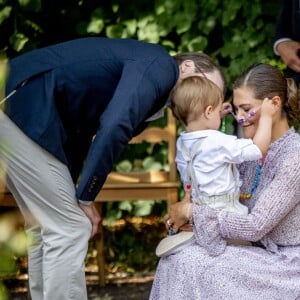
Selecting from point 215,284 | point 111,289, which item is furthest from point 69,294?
point 111,289

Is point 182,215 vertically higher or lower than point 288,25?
lower

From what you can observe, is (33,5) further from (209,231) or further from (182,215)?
(209,231)

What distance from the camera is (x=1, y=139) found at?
1074 millimetres

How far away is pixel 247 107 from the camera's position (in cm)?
253

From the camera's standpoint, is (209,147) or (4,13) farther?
(4,13)

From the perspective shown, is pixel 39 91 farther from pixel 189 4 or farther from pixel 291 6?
pixel 189 4

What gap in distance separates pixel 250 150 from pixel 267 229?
0.26 metres

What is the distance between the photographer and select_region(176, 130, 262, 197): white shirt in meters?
2.36

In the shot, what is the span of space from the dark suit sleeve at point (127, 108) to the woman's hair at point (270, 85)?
0.27 m

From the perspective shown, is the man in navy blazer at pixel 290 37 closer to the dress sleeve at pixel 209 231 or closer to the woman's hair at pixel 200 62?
the woman's hair at pixel 200 62

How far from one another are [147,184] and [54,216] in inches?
68.0

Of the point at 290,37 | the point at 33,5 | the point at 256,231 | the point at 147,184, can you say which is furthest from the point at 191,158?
the point at 33,5

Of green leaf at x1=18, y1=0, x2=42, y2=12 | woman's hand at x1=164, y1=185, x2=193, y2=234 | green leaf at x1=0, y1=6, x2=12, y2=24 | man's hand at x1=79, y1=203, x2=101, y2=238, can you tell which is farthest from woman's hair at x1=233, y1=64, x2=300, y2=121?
green leaf at x1=0, y1=6, x2=12, y2=24

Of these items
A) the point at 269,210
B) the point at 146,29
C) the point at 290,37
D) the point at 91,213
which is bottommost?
the point at 146,29
